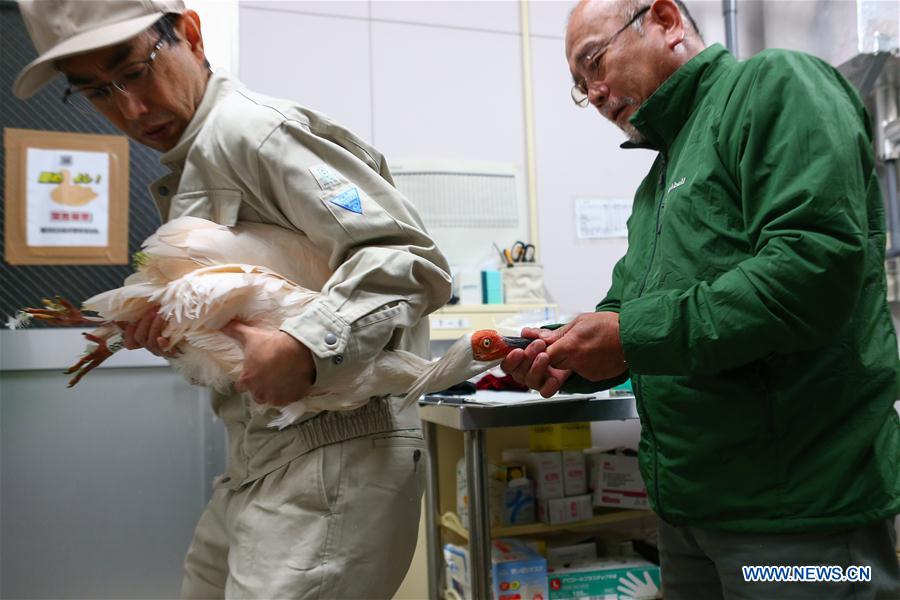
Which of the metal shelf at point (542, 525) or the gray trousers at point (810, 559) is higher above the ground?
the gray trousers at point (810, 559)

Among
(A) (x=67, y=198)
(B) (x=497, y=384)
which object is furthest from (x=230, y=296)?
(A) (x=67, y=198)

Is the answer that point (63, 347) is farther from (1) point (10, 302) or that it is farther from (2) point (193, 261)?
(2) point (193, 261)

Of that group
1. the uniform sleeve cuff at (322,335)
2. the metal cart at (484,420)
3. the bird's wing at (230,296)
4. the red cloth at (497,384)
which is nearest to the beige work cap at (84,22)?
the bird's wing at (230,296)

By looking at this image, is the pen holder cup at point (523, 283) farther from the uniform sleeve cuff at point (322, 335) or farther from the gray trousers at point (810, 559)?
the uniform sleeve cuff at point (322, 335)

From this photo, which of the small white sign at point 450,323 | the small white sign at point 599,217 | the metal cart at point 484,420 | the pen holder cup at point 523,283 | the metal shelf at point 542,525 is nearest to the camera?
the metal cart at point 484,420

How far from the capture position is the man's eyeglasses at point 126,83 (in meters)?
0.96

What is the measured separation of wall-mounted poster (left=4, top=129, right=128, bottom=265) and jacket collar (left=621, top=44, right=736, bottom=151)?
1707 millimetres

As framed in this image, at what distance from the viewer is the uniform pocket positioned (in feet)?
3.16

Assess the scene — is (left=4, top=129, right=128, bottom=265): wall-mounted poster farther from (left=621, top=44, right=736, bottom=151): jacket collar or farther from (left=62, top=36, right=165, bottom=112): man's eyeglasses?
(left=621, top=44, right=736, bottom=151): jacket collar

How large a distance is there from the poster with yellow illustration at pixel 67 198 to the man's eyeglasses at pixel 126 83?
125cm

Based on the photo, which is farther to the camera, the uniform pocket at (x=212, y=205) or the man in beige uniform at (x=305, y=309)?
the uniform pocket at (x=212, y=205)

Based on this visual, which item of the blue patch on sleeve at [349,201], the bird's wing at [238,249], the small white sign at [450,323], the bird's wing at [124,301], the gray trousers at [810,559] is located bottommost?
the gray trousers at [810,559]

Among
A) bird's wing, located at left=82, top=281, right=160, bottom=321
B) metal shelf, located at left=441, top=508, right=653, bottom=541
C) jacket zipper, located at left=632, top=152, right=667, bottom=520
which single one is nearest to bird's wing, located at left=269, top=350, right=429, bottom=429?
bird's wing, located at left=82, top=281, right=160, bottom=321

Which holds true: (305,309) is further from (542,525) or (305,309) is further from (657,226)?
(542,525)
